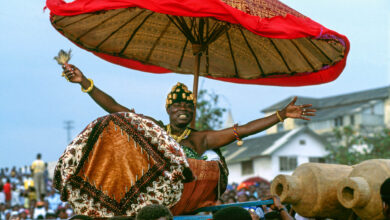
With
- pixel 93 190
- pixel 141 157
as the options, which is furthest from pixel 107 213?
pixel 141 157

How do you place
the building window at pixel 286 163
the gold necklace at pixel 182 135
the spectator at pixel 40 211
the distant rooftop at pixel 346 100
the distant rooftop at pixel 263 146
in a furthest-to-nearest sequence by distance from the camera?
the distant rooftop at pixel 346 100
the building window at pixel 286 163
the distant rooftop at pixel 263 146
the spectator at pixel 40 211
the gold necklace at pixel 182 135

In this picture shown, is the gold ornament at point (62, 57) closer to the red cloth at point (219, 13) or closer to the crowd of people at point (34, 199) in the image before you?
the red cloth at point (219, 13)

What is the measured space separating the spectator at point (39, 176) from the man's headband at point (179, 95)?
15407mm

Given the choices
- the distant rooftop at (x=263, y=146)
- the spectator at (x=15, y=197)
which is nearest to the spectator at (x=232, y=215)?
the spectator at (x=15, y=197)

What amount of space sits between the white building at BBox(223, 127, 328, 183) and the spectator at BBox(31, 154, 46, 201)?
22.0 metres

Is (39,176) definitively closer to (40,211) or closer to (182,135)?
(40,211)

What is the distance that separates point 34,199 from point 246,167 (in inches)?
918

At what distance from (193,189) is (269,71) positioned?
2.42 metres

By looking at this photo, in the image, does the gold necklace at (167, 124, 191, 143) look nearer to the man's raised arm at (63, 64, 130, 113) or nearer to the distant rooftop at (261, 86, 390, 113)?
the man's raised arm at (63, 64, 130, 113)

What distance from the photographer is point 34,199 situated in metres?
20.2

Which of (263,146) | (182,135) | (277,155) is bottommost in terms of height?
(277,155)

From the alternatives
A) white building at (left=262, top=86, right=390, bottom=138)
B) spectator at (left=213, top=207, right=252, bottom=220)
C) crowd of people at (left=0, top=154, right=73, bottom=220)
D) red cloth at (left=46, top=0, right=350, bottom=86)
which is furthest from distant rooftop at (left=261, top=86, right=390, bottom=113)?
spectator at (left=213, top=207, right=252, bottom=220)

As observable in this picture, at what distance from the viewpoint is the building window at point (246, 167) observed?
135ft

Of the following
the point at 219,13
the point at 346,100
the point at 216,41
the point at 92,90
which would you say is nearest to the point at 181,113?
the point at 92,90
